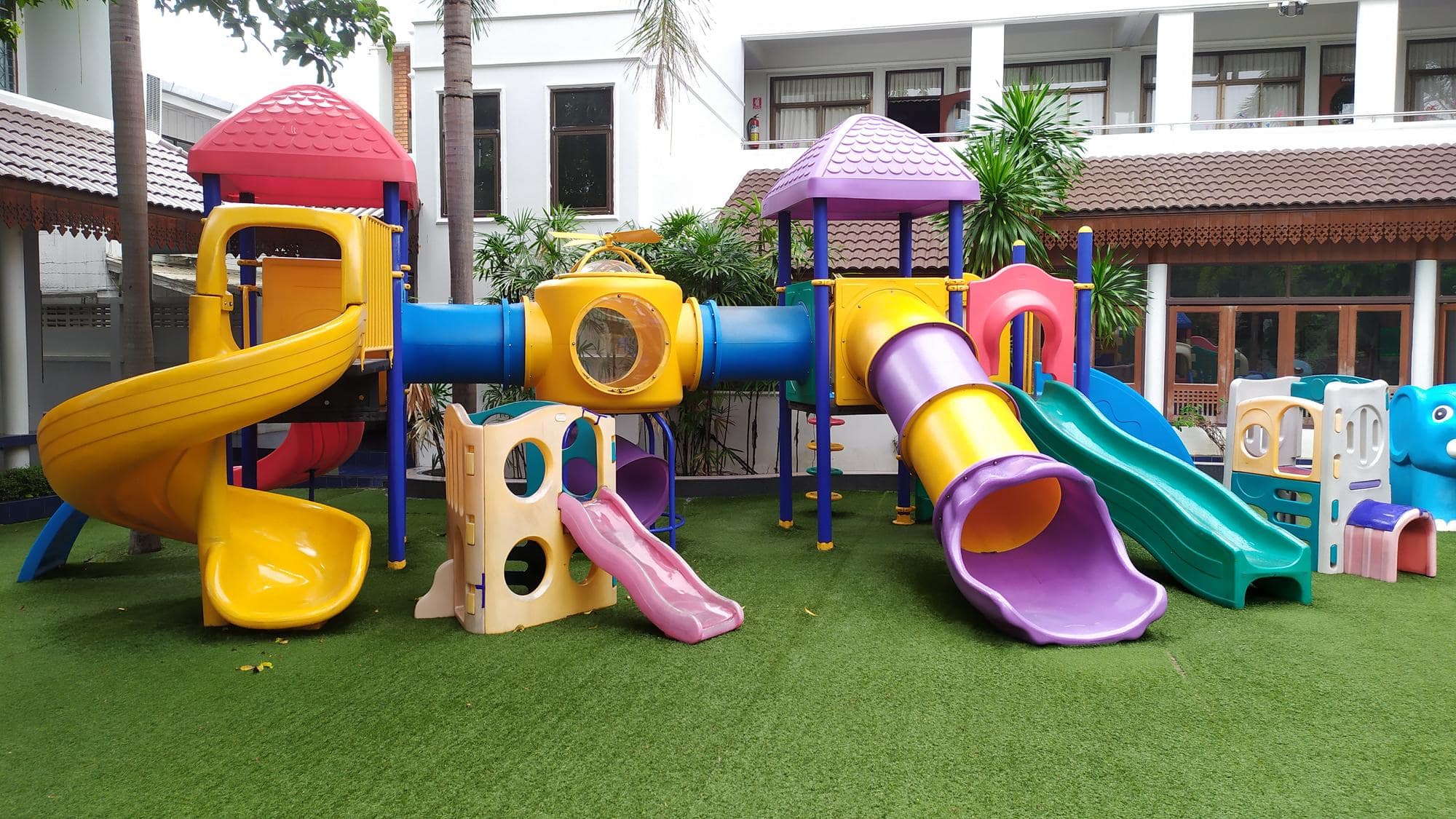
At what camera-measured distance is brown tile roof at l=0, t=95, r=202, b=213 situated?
912 cm

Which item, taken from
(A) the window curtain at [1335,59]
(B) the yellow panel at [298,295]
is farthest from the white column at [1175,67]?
(B) the yellow panel at [298,295]

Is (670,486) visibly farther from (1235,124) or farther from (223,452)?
(1235,124)

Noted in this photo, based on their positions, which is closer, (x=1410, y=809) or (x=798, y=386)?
(x=1410, y=809)

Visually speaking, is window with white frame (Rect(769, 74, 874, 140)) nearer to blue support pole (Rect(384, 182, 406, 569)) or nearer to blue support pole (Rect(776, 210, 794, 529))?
blue support pole (Rect(776, 210, 794, 529))

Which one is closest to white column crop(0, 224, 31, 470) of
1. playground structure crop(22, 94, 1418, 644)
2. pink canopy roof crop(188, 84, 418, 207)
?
playground structure crop(22, 94, 1418, 644)

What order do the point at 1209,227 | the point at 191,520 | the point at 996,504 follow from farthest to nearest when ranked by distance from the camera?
1. the point at 1209,227
2. the point at 996,504
3. the point at 191,520

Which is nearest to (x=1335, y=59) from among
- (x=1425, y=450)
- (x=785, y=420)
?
(x=1425, y=450)

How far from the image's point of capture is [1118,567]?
5633 mm

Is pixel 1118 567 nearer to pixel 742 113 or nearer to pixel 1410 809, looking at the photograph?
pixel 1410 809

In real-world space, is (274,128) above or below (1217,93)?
below

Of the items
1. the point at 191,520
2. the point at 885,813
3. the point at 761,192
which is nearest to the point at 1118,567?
the point at 885,813

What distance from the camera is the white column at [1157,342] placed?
45.8 ft

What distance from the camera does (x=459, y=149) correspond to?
9.33 m

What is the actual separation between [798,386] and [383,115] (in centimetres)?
1030
